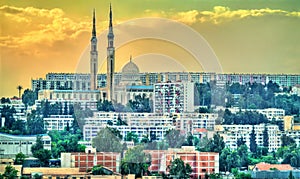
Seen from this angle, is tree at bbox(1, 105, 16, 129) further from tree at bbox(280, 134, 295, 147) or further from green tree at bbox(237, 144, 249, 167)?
tree at bbox(280, 134, 295, 147)

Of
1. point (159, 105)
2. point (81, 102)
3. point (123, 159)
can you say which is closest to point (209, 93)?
point (159, 105)

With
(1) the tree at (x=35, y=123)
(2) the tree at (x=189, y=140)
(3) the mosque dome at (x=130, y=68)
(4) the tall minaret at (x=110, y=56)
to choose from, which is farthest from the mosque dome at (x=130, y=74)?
(1) the tree at (x=35, y=123)

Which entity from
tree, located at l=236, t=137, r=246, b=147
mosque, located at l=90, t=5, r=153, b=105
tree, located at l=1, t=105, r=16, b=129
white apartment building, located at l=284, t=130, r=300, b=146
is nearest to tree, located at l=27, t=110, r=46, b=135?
tree, located at l=1, t=105, r=16, b=129

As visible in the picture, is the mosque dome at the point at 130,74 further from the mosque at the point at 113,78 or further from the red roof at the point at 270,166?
the red roof at the point at 270,166

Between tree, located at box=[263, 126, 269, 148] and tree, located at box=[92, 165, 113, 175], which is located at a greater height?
tree, located at box=[263, 126, 269, 148]

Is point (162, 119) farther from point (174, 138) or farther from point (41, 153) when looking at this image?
point (41, 153)

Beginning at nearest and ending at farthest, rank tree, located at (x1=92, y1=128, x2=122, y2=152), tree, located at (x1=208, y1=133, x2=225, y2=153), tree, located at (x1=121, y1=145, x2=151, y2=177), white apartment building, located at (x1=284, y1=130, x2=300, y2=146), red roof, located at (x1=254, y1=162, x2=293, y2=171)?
tree, located at (x1=121, y1=145, x2=151, y2=177) → red roof, located at (x1=254, y1=162, x2=293, y2=171) → tree, located at (x1=92, y1=128, x2=122, y2=152) → tree, located at (x1=208, y1=133, x2=225, y2=153) → white apartment building, located at (x1=284, y1=130, x2=300, y2=146)

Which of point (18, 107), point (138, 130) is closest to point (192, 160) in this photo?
point (138, 130)
